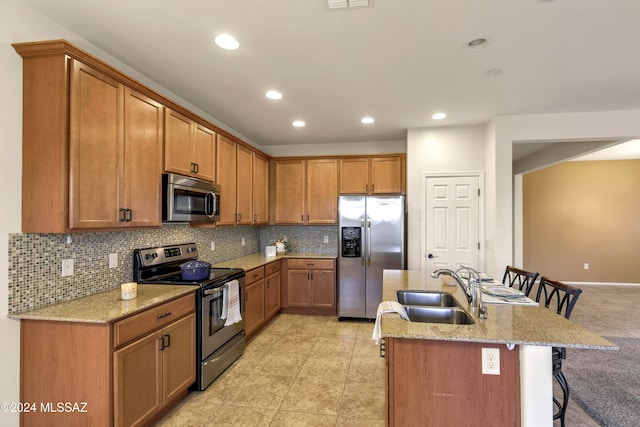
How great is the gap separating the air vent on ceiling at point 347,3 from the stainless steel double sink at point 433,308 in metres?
1.86

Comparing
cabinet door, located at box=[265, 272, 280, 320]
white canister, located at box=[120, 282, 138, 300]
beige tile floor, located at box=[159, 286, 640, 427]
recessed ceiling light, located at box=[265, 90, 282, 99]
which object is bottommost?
beige tile floor, located at box=[159, 286, 640, 427]

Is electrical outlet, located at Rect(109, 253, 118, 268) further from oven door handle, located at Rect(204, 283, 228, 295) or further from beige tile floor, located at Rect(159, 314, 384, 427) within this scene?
beige tile floor, located at Rect(159, 314, 384, 427)

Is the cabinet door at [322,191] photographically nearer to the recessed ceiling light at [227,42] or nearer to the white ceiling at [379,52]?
the white ceiling at [379,52]

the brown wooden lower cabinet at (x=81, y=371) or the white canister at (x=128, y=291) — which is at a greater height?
the white canister at (x=128, y=291)

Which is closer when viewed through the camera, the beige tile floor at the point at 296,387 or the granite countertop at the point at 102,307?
the granite countertop at the point at 102,307

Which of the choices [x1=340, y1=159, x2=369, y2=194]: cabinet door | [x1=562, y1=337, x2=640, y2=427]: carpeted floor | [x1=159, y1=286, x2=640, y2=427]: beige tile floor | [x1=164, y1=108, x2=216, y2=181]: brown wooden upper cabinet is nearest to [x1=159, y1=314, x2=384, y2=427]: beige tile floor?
[x1=159, y1=286, x2=640, y2=427]: beige tile floor

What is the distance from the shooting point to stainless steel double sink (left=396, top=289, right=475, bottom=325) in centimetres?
193

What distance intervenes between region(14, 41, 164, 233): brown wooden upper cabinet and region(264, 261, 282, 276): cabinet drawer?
7.03 ft

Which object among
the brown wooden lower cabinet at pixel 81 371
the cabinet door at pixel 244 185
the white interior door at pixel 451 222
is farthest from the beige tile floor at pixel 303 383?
the cabinet door at pixel 244 185

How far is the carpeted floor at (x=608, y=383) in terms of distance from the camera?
227cm

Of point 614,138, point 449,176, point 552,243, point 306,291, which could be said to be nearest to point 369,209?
point 449,176

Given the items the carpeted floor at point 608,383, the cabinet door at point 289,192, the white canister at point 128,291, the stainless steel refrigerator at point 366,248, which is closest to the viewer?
the white canister at point 128,291

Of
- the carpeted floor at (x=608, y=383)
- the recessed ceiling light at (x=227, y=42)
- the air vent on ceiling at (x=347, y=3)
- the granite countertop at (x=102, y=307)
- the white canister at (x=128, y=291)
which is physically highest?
the recessed ceiling light at (x=227, y=42)

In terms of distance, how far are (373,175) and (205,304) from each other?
3.05 m
